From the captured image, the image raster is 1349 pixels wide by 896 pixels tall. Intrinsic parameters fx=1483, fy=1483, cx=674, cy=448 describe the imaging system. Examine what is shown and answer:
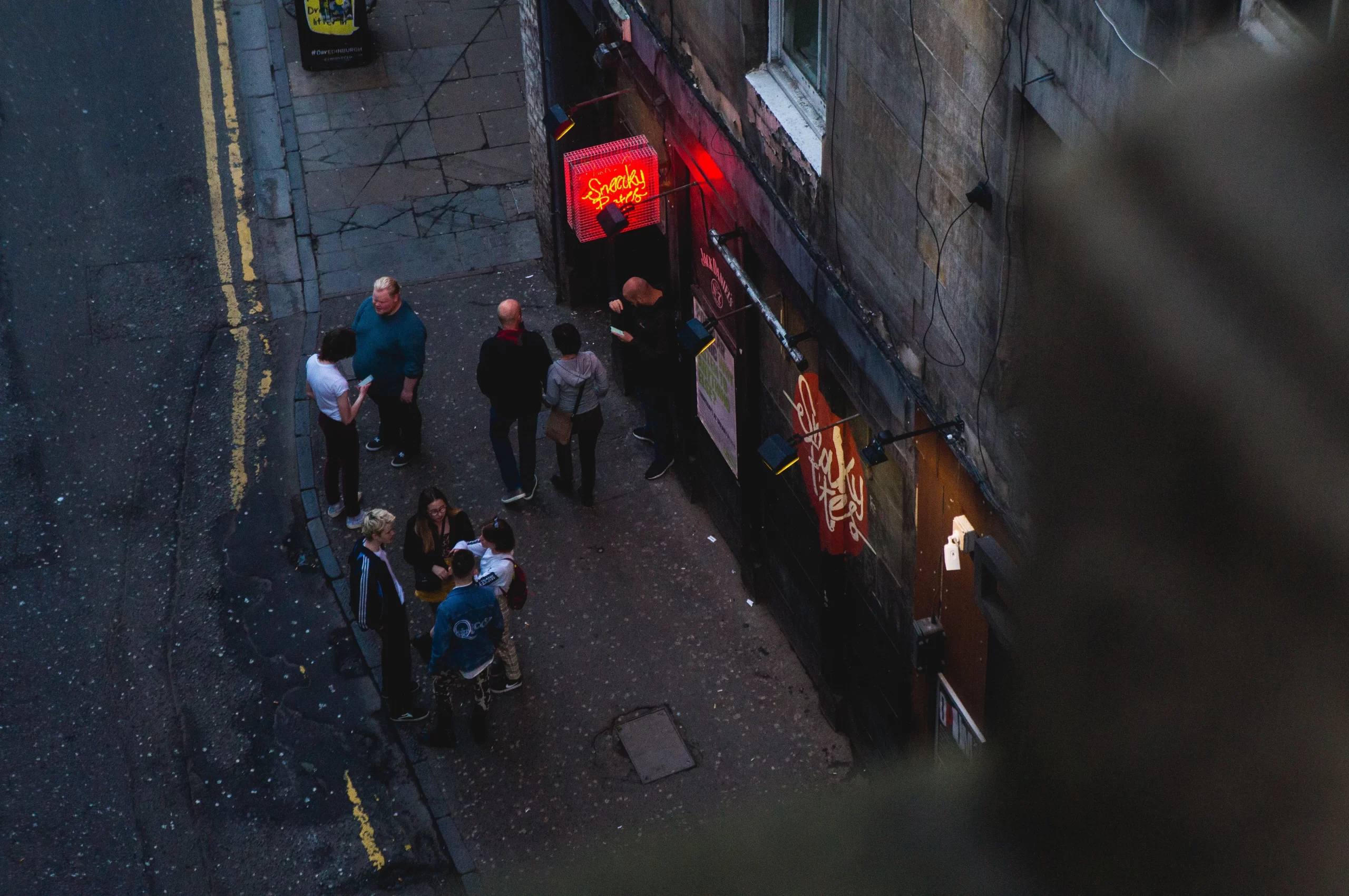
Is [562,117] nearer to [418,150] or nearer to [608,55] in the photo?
[608,55]

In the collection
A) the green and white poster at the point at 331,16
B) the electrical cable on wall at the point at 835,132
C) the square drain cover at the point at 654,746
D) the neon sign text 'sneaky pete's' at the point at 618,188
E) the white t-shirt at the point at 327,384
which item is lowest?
the square drain cover at the point at 654,746

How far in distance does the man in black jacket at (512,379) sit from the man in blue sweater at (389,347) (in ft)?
1.81

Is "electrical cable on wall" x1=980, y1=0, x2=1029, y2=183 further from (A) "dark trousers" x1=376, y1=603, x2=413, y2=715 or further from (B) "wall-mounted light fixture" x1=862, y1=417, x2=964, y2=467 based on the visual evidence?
(A) "dark trousers" x1=376, y1=603, x2=413, y2=715

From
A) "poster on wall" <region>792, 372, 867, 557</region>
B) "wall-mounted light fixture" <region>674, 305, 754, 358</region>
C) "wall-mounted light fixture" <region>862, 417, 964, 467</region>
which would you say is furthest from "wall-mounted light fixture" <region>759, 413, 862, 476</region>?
"wall-mounted light fixture" <region>674, 305, 754, 358</region>

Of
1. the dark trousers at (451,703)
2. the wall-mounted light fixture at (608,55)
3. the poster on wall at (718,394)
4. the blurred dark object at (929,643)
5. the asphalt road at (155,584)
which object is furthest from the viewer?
the wall-mounted light fixture at (608,55)

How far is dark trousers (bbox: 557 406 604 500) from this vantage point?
10086 mm

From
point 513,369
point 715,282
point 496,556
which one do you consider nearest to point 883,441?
point 496,556

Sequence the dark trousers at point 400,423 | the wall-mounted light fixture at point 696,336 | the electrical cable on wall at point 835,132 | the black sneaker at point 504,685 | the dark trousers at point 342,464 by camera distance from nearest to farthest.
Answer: the electrical cable on wall at point 835,132 → the wall-mounted light fixture at point 696,336 → the black sneaker at point 504,685 → the dark trousers at point 342,464 → the dark trousers at point 400,423

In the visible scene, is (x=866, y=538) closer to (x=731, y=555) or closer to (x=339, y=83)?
(x=731, y=555)

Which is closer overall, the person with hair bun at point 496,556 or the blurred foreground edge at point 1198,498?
the blurred foreground edge at point 1198,498

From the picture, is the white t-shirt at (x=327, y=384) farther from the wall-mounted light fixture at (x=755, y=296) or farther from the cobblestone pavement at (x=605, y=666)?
the wall-mounted light fixture at (x=755, y=296)

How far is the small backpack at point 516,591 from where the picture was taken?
844 centimetres

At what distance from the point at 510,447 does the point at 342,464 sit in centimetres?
115

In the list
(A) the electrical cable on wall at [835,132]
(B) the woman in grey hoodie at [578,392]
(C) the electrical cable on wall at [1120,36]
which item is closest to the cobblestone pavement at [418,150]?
(B) the woman in grey hoodie at [578,392]
